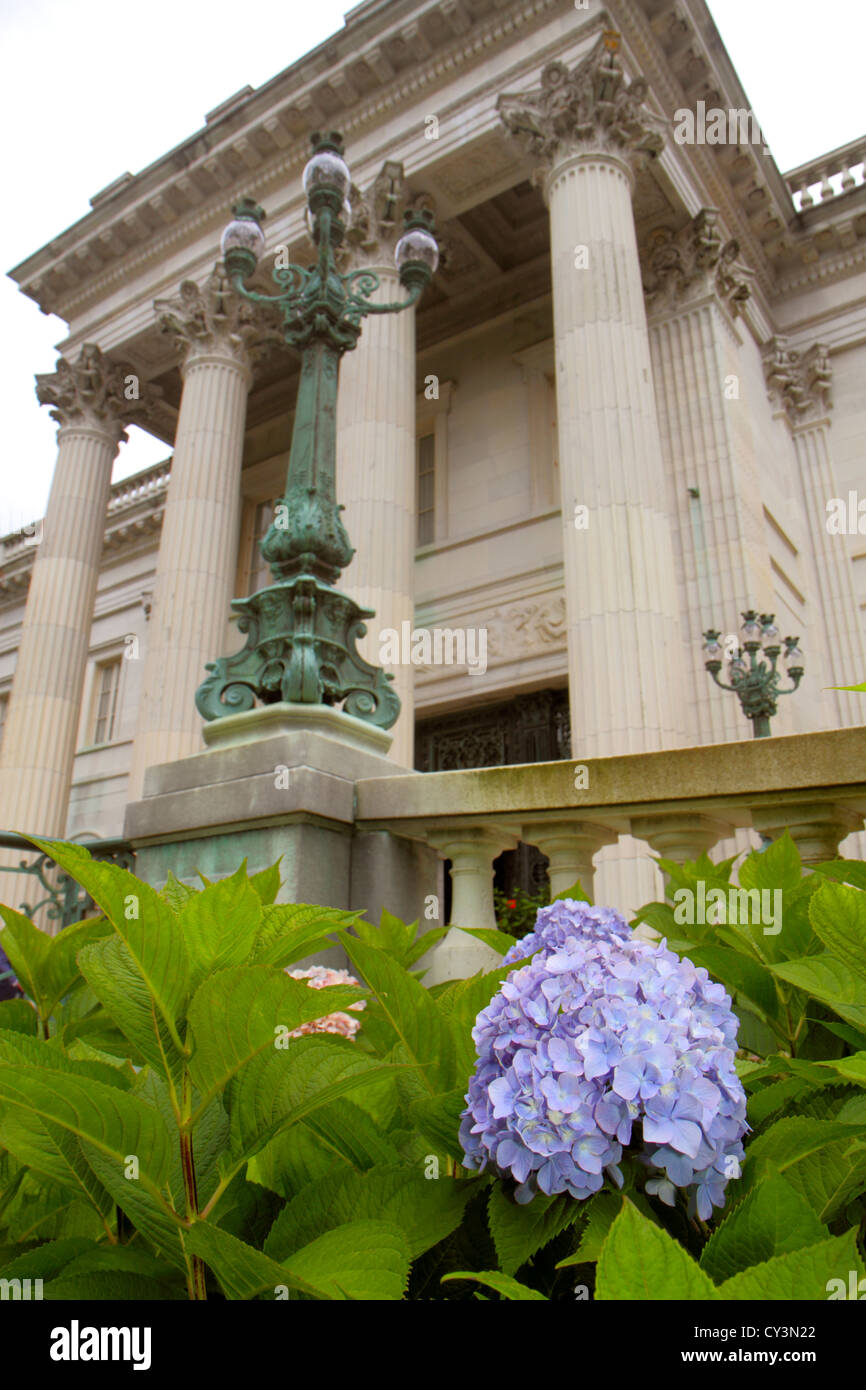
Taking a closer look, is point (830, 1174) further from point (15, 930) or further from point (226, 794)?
point (226, 794)

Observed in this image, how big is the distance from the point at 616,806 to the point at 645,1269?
303 cm

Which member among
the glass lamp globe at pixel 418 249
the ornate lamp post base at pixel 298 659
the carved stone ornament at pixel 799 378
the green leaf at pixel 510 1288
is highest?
the carved stone ornament at pixel 799 378

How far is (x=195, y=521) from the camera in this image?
15406 millimetres

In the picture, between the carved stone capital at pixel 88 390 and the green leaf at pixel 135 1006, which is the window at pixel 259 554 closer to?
the carved stone capital at pixel 88 390

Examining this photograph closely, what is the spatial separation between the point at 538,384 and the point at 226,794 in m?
14.4

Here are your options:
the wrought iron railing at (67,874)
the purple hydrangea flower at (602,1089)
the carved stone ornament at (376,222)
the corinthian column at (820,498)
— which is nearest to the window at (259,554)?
the carved stone ornament at (376,222)

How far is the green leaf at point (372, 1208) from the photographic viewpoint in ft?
2.96

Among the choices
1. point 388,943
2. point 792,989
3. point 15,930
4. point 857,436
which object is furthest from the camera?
point 857,436

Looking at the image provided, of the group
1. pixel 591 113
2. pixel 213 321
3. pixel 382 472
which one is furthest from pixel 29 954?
pixel 213 321

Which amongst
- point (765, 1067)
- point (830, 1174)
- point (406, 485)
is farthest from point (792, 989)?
point (406, 485)

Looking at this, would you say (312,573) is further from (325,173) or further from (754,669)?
(754,669)

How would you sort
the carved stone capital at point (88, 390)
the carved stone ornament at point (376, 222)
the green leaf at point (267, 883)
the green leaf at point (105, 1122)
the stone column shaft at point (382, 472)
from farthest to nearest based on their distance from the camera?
the carved stone capital at point (88, 390) → the carved stone ornament at point (376, 222) → the stone column shaft at point (382, 472) → the green leaf at point (267, 883) → the green leaf at point (105, 1122)

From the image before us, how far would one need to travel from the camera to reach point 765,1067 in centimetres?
115

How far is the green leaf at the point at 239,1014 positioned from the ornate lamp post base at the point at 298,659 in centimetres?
423
